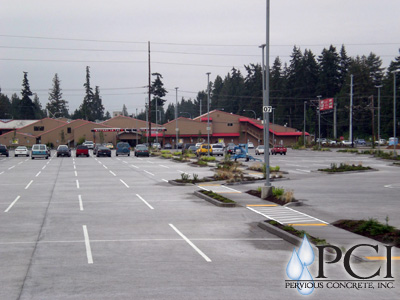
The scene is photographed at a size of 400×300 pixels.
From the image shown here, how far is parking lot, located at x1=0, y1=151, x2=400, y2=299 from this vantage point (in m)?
9.11

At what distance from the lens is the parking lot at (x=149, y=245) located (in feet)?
29.9

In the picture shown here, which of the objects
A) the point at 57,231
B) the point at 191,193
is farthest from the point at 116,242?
the point at 191,193

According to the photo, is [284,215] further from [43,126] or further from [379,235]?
[43,126]

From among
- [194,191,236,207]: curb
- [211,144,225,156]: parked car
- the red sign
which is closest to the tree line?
the red sign

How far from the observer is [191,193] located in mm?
26266

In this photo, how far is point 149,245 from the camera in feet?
43.4

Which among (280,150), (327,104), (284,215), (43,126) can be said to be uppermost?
(327,104)

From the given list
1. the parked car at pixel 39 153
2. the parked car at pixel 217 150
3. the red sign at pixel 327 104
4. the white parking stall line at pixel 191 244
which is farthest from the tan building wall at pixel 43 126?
the white parking stall line at pixel 191 244

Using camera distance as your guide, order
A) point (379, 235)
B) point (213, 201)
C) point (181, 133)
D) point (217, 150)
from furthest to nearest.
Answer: point (181, 133) → point (217, 150) → point (213, 201) → point (379, 235)

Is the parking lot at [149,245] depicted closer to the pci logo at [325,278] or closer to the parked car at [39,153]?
the pci logo at [325,278]

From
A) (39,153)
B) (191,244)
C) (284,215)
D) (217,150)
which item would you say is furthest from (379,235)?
(217,150)

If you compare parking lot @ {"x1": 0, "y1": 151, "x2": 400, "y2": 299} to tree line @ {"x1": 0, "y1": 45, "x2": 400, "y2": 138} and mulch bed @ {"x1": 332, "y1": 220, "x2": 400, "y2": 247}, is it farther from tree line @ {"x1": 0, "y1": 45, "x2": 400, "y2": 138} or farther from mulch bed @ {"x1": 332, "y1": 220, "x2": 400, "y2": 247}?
tree line @ {"x1": 0, "y1": 45, "x2": 400, "y2": 138}

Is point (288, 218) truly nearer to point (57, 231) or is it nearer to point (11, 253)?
point (57, 231)

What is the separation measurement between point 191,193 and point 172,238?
39.5 feet
